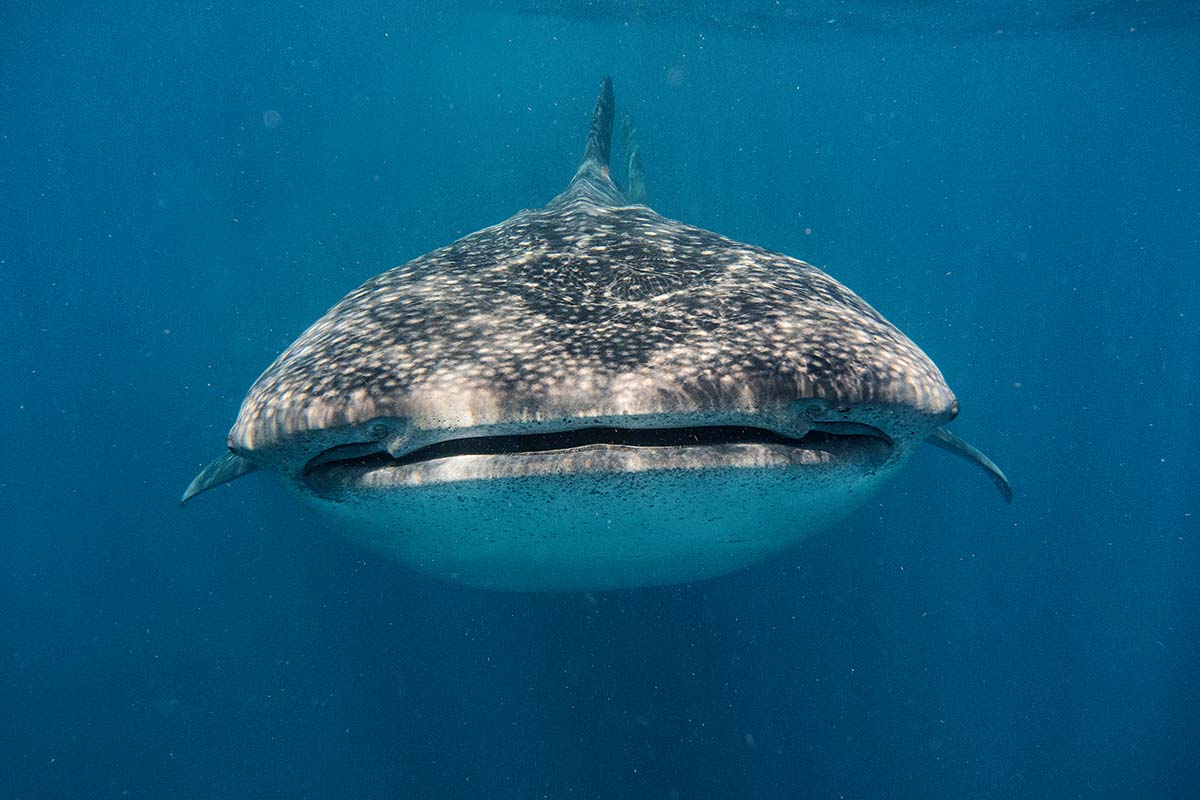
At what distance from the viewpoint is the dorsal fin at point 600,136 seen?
300 inches

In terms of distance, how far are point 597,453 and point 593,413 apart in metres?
0.17

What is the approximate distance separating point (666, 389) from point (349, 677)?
1036cm

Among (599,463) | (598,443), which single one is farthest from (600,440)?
(599,463)

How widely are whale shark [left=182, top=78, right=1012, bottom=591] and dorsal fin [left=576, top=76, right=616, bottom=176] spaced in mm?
4667

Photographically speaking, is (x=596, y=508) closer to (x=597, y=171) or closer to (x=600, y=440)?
(x=600, y=440)

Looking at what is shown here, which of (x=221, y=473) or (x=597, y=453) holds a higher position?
(x=597, y=453)

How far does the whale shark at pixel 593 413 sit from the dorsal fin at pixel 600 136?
184 inches

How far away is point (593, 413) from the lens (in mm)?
2135

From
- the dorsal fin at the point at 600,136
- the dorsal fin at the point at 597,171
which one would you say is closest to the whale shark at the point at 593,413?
the dorsal fin at the point at 597,171

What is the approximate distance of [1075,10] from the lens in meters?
22.9

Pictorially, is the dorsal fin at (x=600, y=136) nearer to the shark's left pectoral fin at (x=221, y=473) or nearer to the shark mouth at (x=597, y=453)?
the shark's left pectoral fin at (x=221, y=473)

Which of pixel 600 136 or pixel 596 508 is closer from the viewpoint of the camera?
pixel 596 508

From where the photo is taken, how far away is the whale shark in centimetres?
222

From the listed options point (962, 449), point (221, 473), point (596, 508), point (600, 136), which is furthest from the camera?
point (600, 136)
